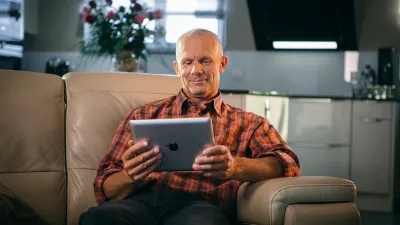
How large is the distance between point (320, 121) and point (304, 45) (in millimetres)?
869

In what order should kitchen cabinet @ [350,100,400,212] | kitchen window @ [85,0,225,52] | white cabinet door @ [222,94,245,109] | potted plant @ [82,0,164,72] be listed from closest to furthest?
potted plant @ [82,0,164,72] → white cabinet door @ [222,94,245,109] → kitchen cabinet @ [350,100,400,212] → kitchen window @ [85,0,225,52]

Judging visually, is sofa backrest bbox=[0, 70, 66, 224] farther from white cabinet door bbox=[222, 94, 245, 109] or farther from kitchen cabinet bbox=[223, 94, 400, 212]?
kitchen cabinet bbox=[223, 94, 400, 212]

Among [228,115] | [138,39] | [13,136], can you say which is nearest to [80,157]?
[13,136]

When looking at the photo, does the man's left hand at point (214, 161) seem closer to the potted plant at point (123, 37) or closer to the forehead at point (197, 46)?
the forehead at point (197, 46)

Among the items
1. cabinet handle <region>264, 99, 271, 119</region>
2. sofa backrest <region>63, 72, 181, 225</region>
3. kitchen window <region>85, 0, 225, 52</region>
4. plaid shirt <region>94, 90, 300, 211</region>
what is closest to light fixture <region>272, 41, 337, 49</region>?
kitchen window <region>85, 0, 225, 52</region>

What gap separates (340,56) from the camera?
4891 mm

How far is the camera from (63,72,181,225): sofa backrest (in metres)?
2.08

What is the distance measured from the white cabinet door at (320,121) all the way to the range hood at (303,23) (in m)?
0.72

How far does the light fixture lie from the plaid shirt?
2981 millimetres

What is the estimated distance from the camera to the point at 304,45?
4969mm

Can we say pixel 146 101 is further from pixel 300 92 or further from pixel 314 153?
pixel 300 92

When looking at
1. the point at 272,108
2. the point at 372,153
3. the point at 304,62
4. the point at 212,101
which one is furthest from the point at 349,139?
the point at 212,101

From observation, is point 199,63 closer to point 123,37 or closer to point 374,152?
point 123,37

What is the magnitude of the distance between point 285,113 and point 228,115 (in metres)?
2.39
